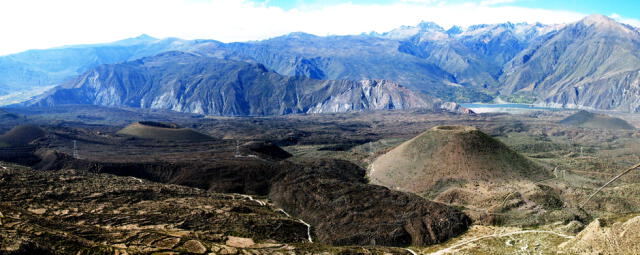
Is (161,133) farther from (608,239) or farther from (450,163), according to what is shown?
(608,239)

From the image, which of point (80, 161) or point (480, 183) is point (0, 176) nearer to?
point (80, 161)

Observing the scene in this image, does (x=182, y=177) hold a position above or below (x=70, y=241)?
below

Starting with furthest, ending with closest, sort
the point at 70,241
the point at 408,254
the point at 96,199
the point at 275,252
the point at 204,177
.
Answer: the point at 204,177, the point at 96,199, the point at 408,254, the point at 275,252, the point at 70,241

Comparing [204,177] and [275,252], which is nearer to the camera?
[275,252]

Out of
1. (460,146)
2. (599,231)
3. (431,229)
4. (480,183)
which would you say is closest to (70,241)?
(431,229)

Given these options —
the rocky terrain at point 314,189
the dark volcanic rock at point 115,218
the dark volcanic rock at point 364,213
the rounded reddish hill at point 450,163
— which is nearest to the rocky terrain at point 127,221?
the dark volcanic rock at point 115,218

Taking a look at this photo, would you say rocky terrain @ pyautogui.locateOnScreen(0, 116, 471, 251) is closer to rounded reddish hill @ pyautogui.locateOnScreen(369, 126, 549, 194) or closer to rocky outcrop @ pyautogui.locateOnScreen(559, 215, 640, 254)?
rounded reddish hill @ pyautogui.locateOnScreen(369, 126, 549, 194)

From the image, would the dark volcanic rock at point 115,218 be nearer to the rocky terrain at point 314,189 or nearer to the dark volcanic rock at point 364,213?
the dark volcanic rock at point 364,213

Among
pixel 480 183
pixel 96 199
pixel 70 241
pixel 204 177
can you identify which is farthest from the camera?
pixel 204 177
